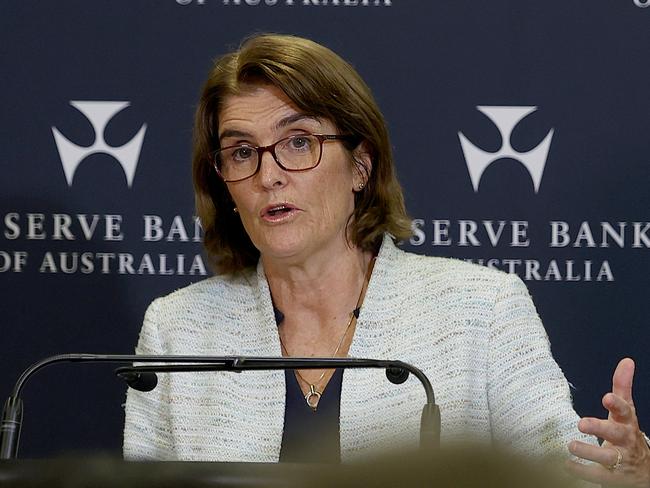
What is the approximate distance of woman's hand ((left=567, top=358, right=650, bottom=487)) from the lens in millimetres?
1578

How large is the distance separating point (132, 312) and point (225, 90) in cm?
70

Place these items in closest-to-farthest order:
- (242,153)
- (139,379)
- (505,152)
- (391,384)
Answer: (139,379), (391,384), (242,153), (505,152)

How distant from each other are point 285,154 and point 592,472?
2.77 feet

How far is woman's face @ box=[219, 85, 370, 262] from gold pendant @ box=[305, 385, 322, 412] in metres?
0.26

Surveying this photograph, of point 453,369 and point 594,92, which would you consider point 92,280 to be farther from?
point 594,92

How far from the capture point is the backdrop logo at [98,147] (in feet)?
8.57

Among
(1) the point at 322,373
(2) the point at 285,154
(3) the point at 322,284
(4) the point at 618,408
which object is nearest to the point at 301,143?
(2) the point at 285,154

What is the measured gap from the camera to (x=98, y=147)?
262 centimetres

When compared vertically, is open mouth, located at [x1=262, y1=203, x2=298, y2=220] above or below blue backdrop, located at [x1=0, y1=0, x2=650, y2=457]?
below

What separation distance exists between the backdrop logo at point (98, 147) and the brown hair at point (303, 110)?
35 centimetres

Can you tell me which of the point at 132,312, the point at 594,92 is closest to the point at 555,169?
the point at 594,92

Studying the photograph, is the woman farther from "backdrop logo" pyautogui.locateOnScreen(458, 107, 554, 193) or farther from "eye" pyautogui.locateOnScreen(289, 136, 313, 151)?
"backdrop logo" pyautogui.locateOnScreen(458, 107, 554, 193)

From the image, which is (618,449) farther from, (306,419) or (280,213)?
(280,213)

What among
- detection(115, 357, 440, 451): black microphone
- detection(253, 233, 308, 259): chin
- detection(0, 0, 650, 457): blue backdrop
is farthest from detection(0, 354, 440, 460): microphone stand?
detection(0, 0, 650, 457): blue backdrop
